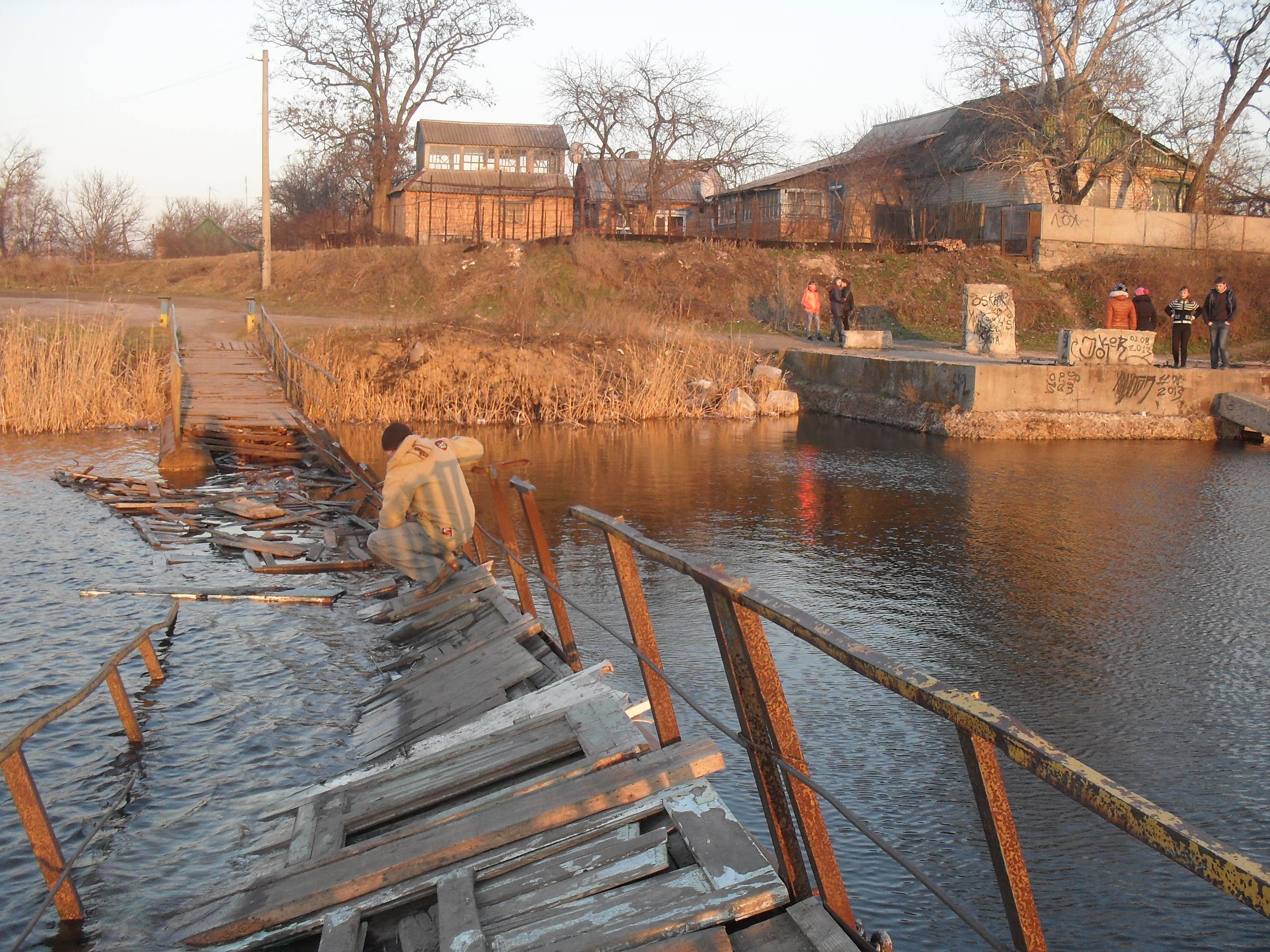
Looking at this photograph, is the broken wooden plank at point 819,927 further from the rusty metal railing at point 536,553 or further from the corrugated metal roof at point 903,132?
the corrugated metal roof at point 903,132

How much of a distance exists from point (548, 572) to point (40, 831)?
10.6ft

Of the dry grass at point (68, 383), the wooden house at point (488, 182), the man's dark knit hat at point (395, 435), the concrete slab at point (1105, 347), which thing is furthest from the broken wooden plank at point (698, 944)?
the wooden house at point (488, 182)

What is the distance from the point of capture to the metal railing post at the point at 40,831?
4609mm

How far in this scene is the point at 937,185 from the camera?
1848 inches

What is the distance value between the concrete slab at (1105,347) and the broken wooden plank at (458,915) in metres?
21.0

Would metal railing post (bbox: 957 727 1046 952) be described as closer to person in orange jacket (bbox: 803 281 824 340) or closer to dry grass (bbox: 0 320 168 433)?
dry grass (bbox: 0 320 168 433)

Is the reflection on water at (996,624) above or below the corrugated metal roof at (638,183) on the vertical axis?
below

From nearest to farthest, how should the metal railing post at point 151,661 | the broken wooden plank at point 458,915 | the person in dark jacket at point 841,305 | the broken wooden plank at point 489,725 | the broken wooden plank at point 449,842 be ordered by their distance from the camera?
the broken wooden plank at point 458,915
the broken wooden plank at point 449,842
the broken wooden plank at point 489,725
the metal railing post at point 151,661
the person in dark jacket at point 841,305

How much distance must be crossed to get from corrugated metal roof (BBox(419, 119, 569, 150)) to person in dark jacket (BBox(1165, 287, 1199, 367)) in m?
35.5

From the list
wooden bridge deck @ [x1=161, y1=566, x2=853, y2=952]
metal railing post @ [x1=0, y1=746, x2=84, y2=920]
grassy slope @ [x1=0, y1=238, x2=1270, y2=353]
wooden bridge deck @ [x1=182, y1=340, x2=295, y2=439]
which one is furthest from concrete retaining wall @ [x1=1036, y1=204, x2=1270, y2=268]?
metal railing post @ [x1=0, y1=746, x2=84, y2=920]

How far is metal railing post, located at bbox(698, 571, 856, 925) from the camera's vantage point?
3334 mm

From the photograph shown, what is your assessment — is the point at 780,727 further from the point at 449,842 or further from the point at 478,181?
the point at 478,181

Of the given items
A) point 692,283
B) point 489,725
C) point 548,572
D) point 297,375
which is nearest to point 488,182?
point 692,283

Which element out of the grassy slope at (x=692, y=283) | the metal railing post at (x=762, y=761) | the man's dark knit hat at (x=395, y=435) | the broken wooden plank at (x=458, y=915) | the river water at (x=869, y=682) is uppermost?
the grassy slope at (x=692, y=283)
